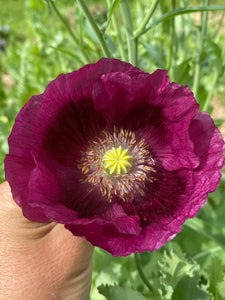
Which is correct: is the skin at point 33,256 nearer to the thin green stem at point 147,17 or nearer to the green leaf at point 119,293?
the green leaf at point 119,293

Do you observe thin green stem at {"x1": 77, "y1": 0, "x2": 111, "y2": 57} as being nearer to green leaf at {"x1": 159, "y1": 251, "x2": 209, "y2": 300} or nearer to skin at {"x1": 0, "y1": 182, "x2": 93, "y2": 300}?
skin at {"x1": 0, "y1": 182, "x2": 93, "y2": 300}

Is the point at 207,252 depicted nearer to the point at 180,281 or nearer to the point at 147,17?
the point at 180,281

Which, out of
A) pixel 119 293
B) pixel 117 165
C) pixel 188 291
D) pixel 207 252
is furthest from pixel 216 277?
pixel 207 252

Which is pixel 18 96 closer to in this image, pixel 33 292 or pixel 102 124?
pixel 102 124

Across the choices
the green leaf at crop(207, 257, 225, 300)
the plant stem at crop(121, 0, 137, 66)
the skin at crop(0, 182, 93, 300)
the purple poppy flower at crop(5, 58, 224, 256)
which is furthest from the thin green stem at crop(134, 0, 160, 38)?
the green leaf at crop(207, 257, 225, 300)

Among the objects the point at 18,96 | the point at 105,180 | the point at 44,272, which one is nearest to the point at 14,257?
the point at 44,272

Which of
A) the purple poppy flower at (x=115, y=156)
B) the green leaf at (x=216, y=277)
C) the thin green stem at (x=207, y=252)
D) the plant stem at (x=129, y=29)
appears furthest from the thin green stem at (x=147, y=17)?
the thin green stem at (x=207, y=252)
